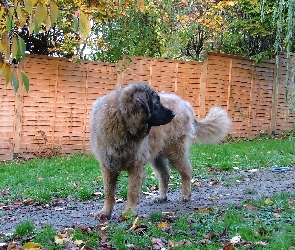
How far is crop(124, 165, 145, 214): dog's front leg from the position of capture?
505cm

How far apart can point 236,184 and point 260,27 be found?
976 cm

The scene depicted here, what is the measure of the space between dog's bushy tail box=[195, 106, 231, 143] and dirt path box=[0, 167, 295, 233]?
2.81 feet

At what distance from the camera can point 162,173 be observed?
20.5ft

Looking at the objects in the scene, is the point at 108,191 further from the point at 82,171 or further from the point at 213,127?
the point at 82,171

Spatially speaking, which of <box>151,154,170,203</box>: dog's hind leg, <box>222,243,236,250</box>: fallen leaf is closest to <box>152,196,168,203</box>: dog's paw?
<box>151,154,170,203</box>: dog's hind leg

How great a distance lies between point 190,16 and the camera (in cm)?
1638

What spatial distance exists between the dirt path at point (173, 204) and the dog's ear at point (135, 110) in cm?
118

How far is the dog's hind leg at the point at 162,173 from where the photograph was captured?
617cm

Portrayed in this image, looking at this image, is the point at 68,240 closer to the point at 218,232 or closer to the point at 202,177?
the point at 218,232

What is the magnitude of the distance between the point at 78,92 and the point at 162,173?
20.7ft

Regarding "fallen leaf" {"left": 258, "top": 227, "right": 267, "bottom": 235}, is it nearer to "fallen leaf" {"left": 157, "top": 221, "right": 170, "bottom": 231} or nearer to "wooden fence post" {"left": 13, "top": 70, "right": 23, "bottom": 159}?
"fallen leaf" {"left": 157, "top": 221, "right": 170, "bottom": 231}

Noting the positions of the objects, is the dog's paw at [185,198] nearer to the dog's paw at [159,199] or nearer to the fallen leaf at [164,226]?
the dog's paw at [159,199]

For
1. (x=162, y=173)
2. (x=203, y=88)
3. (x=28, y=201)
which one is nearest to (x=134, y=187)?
(x=162, y=173)

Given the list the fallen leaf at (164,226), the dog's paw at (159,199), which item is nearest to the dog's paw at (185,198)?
the dog's paw at (159,199)
